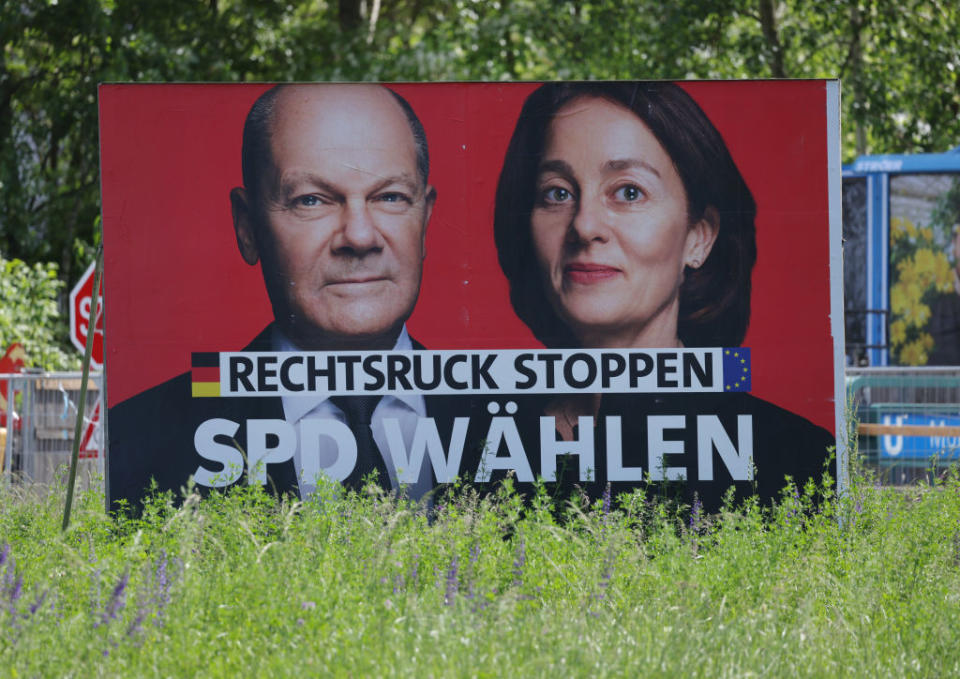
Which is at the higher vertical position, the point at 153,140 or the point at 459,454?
the point at 153,140

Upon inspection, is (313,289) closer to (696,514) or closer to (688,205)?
(688,205)

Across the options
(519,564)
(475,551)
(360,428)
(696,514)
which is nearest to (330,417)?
(360,428)

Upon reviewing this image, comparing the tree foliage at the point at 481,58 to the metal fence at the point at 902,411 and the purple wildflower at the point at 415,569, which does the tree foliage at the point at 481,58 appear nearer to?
the metal fence at the point at 902,411

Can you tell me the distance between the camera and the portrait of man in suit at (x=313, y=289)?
7445mm

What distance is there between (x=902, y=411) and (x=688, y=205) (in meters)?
5.46

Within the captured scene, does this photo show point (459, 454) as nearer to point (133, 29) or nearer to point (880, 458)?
point (880, 458)

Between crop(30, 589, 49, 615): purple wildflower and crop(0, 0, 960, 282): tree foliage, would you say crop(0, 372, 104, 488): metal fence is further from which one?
crop(0, 0, 960, 282): tree foliage

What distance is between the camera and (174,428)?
24.4ft

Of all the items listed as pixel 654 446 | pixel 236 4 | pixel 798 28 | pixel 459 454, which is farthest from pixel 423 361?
pixel 236 4

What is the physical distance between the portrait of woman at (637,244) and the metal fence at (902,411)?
4.63m

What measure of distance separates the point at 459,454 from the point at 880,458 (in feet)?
19.6

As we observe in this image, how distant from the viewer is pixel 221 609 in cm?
516

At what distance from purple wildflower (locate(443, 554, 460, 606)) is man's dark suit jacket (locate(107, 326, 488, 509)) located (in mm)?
1710

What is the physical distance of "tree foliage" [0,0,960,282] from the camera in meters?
22.4
